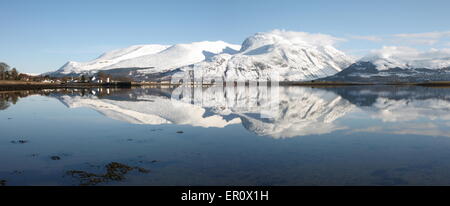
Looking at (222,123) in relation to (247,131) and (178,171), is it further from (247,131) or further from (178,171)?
(178,171)

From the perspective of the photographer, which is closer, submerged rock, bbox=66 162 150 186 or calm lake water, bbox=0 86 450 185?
submerged rock, bbox=66 162 150 186

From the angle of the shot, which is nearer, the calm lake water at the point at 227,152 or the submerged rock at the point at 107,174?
the submerged rock at the point at 107,174

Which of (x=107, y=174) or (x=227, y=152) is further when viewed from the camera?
(x=227, y=152)

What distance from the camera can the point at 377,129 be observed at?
35750 mm

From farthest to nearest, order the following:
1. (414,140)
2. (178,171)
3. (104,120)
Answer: (104,120) < (414,140) < (178,171)

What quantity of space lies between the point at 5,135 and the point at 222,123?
2069 cm

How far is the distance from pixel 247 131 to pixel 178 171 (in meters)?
15.6

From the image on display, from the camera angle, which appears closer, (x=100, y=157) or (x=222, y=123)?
(x=100, y=157)
